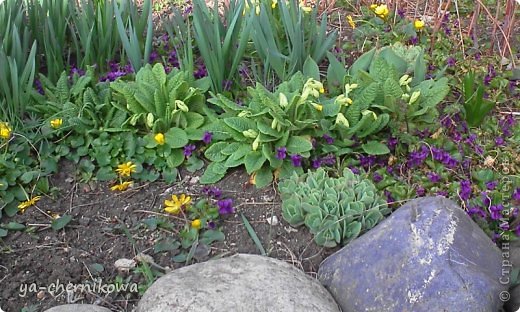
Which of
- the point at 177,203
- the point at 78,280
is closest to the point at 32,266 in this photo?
the point at 78,280

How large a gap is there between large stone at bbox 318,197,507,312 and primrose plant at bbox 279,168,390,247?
11 cm

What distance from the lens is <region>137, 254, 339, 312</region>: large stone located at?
7.29 feet

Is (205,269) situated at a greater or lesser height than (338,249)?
greater

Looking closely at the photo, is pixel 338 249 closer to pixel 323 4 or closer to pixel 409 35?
pixel 409 35

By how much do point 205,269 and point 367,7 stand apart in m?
2.22

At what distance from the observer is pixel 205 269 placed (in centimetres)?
239

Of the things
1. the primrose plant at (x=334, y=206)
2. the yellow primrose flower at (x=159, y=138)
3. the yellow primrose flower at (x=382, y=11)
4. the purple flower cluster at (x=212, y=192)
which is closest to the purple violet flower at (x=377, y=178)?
the primrose plant at (x=334, y=206)

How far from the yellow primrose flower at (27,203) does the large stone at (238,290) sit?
0.83m

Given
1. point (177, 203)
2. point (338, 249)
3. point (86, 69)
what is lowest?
point (338, 249)

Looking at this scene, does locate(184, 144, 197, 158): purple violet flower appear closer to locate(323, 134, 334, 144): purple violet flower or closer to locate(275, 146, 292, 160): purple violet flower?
locate(275, 146, 292, 160): purple violet flower

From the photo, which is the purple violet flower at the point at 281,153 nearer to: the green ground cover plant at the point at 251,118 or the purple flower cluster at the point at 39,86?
the green ground cover plant at the point at 251,118

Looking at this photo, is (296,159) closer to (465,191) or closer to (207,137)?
(207,137)

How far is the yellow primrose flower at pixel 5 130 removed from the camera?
2.98 metres

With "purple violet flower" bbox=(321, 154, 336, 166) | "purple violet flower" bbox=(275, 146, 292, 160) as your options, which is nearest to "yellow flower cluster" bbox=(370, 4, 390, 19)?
"purple violet flower" bbox=(321, 154, 336, 166)
